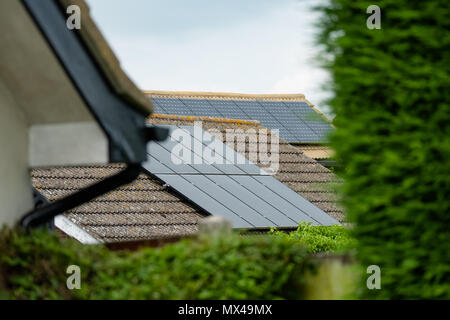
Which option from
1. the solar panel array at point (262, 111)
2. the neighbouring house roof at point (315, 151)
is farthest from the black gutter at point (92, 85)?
the neighbouring house roof at point (315, 151)

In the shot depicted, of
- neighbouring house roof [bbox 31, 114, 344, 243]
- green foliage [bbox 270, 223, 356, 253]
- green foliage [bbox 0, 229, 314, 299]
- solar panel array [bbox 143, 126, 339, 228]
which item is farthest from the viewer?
solar panel array [bbox 143, 126, 339, 228]

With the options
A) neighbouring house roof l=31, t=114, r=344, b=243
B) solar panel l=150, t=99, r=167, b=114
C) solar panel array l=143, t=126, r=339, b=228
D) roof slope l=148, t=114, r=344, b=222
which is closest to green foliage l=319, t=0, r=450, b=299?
neighbouring house roof l=31, t=114, r=344, b=243

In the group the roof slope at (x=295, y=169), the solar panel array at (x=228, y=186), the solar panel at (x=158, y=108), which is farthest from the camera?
the solar panel at (x=158, y=108)

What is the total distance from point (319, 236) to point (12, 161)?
25.2 feet

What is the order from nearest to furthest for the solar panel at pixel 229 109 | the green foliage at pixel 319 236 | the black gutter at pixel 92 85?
1. the black gutter at pixel 92 85
2. the green foliage at pixel 319 236
3. the solar panel at pixel 229 109

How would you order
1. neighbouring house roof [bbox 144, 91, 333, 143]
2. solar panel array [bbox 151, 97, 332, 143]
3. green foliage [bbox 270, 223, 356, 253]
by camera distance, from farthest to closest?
neighbouring house roof [bbox 144, 91, 333, 143], solar panel array [bbox 151, 97, 332, 143], green foliage [bbox 270, 223, 356, 253]

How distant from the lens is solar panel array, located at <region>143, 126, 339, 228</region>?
43.5 feet

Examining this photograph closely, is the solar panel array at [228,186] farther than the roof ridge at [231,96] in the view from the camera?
No

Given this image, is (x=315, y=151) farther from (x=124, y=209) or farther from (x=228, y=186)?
(x=124, y=209)

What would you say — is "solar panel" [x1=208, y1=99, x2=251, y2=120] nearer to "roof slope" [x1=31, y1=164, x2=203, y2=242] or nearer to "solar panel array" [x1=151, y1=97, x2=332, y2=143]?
"solar panel array" [x1=151, y1=97, x2=332, y2=143]

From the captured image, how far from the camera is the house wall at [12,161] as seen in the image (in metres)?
5.89

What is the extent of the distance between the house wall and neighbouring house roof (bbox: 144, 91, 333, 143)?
770 inches

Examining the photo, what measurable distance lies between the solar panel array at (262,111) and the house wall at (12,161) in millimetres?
19434

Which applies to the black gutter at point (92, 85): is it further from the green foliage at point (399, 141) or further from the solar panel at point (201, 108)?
the solar panel at point (201, 108)
